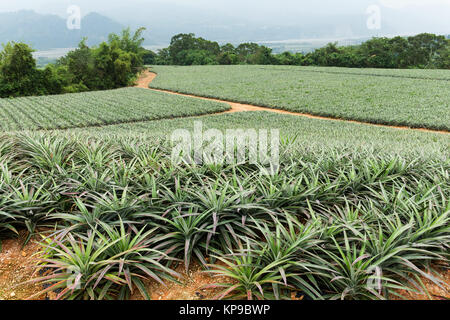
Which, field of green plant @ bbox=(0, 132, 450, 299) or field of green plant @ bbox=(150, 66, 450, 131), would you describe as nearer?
field of green plant @ bbox=(0, 132, 450, 299)

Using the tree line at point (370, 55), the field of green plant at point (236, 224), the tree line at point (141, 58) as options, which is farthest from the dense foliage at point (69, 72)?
the field of green plant at point (236, 224)

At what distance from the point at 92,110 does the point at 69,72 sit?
25427mm

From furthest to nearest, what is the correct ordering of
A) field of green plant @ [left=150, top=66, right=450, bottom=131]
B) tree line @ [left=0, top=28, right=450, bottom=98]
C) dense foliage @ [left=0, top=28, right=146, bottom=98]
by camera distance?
1. tree line @ [left=0, top=28, right=450, bottom=98]
2. dense foliage @ [left=0, top=28, right=146, bottom=98]
3. field of green plant @ [left=150, top=66, right=450, bottom=131]

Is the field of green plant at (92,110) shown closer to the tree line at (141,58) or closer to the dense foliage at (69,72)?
the dense foliage at (69,72)

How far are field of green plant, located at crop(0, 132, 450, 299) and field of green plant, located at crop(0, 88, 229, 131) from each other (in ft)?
45.1

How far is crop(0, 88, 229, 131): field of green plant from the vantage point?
16469mm

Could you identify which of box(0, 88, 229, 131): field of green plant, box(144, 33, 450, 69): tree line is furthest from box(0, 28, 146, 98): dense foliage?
box(144, 33, 450, 69): tree line

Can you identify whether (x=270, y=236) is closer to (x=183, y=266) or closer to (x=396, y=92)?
(x=183, y=266)

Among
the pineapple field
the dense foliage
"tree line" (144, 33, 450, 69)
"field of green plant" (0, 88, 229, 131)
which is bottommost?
the pineapple field

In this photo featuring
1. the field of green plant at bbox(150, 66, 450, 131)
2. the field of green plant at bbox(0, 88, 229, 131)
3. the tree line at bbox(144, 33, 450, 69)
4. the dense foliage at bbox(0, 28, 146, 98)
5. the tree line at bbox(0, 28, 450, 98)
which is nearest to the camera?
the field of green plant at bbox(150, 66, 450, 131)

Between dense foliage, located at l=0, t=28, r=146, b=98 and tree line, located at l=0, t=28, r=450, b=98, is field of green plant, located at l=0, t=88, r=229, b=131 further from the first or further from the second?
tree line, located at l=0, t=28, r=450, b=98

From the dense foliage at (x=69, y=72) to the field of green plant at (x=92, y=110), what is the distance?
47.6 ft

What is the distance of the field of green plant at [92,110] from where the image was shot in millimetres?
16469

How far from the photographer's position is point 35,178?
3547 mm
